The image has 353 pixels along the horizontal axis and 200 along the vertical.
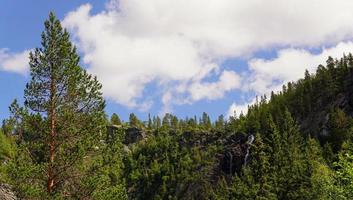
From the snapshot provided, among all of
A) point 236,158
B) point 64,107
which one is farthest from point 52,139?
point 236,158

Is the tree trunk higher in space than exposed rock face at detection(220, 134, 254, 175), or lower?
lower

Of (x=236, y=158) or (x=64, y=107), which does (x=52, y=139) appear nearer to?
(x=64, y=107)

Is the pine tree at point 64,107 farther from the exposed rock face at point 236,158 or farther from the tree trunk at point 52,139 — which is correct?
the exposed rock face at point 236,158

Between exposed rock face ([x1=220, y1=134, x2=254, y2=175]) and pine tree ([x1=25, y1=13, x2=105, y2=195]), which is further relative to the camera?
exposed rock face ([x1=220, y1=134, x2=254, y2=175])

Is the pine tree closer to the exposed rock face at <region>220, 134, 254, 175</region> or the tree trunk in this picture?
the tree trunk

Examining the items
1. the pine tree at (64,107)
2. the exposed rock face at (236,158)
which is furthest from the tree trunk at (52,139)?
the exposed rock face at (236,158)

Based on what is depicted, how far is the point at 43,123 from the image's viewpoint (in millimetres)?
31344

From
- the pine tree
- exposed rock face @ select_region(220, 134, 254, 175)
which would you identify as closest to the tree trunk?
the pine tree

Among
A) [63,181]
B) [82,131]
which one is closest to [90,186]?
[63,181]

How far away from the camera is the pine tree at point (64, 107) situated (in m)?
30.8

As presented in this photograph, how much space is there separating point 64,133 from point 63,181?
305 cm

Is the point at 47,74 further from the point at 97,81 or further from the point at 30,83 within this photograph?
the point at 97,81

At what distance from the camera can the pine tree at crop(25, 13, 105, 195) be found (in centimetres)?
3077

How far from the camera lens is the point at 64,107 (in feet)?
105
